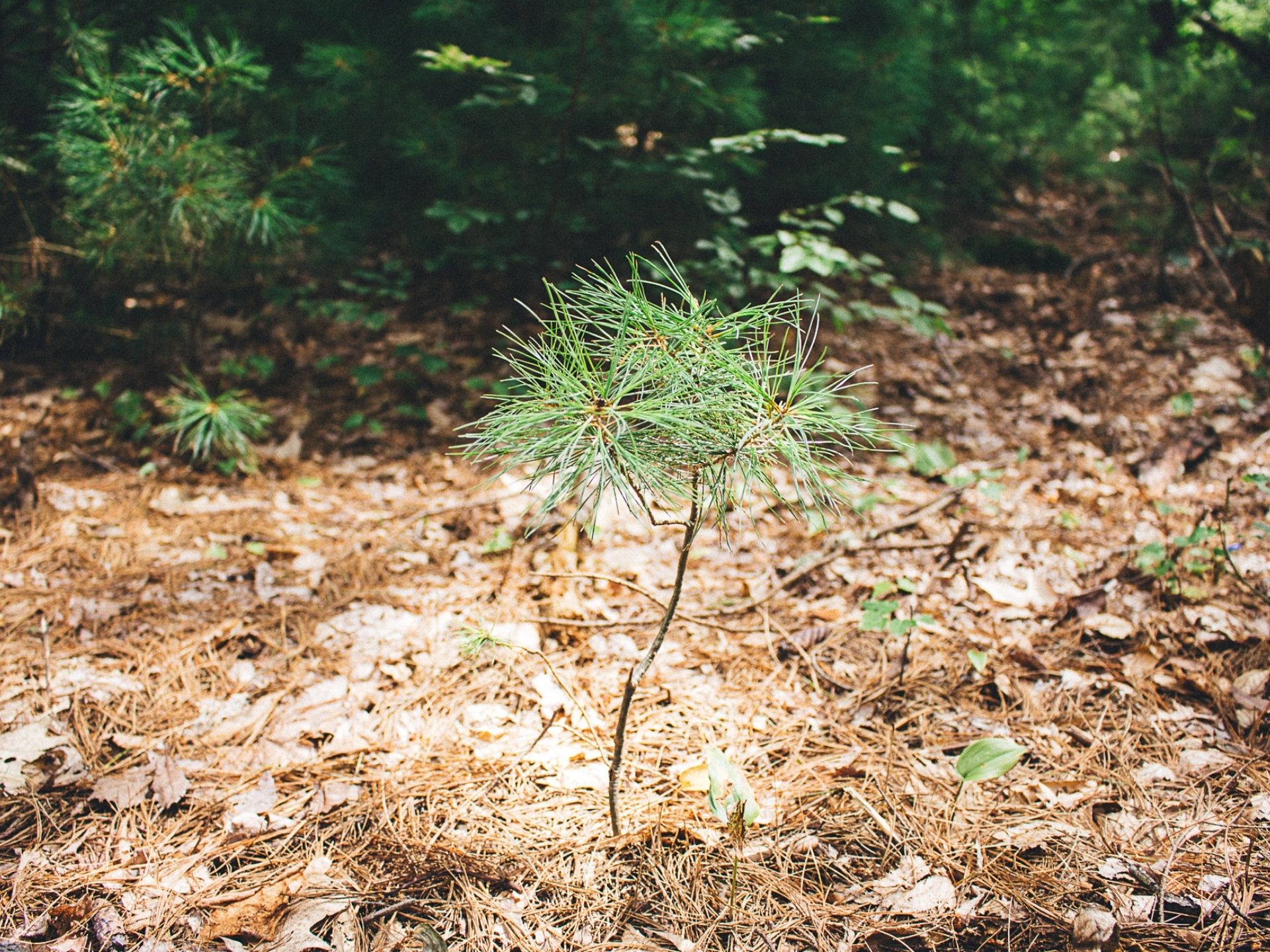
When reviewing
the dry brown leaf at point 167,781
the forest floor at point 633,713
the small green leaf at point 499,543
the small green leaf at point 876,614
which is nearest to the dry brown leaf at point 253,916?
the forest floor at point 633,713

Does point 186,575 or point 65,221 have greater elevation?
point 65,221

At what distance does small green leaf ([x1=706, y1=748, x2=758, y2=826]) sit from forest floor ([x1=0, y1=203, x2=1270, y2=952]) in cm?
16

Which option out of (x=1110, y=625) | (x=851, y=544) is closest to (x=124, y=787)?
(x=851, y=544)

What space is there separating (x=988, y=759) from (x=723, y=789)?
1.63 ft

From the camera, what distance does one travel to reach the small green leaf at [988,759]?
1.23m

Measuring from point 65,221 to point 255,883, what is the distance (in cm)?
307

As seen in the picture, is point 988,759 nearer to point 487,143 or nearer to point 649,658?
point 649,658

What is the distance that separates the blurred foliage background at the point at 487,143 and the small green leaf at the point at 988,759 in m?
1.57

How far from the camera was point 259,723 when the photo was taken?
5.21 ft

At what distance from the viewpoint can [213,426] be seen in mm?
2596

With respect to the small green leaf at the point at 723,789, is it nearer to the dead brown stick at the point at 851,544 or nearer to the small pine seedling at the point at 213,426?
the dead brown stick at the point at 851,544

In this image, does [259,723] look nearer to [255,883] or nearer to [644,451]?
[255,883]

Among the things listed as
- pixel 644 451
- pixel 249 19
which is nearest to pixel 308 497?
pixel 644 451

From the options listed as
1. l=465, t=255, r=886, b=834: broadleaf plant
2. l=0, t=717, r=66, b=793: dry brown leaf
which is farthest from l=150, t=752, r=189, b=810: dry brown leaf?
l=465, t=255, r=886, b=834: broadleaf plant
